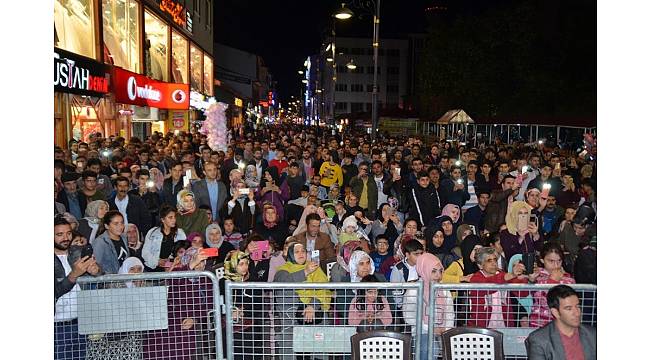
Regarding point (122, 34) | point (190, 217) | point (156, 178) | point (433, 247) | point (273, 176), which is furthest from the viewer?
point (122, 34)

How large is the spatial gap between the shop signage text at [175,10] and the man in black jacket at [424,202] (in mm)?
25666

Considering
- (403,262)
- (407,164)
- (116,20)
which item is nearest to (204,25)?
(116,20)

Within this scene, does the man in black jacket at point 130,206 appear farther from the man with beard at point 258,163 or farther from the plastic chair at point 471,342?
the plastic chair at point 471,342

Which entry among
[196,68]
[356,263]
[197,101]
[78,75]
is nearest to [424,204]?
[356,263]

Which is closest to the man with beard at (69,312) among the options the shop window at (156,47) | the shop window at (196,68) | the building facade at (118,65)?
the building facade at (118,65)

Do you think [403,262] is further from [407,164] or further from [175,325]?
[407,164]

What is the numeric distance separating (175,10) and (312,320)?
114ft

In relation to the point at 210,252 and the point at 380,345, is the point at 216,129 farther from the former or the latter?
the point at 380,345

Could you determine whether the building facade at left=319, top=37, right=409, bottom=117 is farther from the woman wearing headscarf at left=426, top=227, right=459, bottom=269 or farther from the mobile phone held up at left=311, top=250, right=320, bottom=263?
the mobile phone held up at left=311, top=250, right=320, bottom=263

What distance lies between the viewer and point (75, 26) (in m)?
20.4

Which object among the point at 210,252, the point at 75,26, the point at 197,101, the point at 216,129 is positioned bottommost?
the point at 210,252

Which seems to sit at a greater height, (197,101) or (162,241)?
(197,101)

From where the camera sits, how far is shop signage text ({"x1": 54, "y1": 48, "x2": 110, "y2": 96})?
48.3 feet
